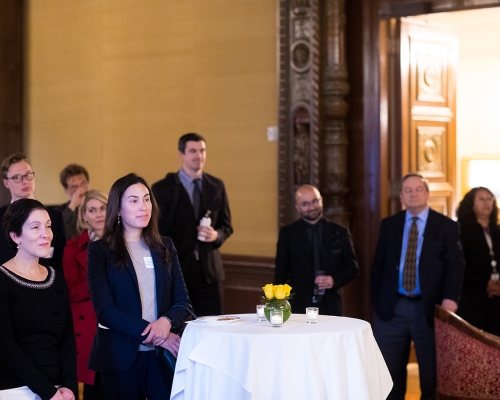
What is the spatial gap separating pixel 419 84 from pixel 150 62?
8.99ft

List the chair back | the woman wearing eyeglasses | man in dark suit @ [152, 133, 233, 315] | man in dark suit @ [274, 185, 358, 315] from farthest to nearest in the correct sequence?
man in dark suit @ [152, 133, 233, 315]
man in dark suit @ [274, 185, 358, 315]
the woman wearing eyeglasses
the chair back

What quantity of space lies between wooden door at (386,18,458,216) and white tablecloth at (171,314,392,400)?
11.1 ft

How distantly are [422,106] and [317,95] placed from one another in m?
1.02

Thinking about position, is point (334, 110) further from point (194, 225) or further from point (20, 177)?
point (20, 177)

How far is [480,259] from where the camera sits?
6.37m

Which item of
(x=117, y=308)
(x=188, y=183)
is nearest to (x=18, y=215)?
(x=117, y=308)

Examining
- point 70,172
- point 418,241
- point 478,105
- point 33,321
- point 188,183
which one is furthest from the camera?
point 478,105

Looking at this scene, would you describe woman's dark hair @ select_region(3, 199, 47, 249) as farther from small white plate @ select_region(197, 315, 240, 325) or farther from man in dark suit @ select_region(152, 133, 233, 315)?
man in dark suit @ select_region(152, 133, 233, 315)

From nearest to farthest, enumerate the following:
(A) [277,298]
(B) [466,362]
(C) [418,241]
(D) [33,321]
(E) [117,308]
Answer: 1. (D) [33,321]
2. (E) [117,308]
3. (A) [277,298]
4. (B) [466,362]
5. (C) [418,241]

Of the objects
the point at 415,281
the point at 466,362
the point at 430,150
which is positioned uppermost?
the point at 430,150

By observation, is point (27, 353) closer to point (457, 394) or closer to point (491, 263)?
point (457, 394)

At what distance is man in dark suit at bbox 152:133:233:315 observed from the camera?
5789mm

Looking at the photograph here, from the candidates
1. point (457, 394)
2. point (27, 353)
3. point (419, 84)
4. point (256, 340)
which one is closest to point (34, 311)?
point (27, 353)

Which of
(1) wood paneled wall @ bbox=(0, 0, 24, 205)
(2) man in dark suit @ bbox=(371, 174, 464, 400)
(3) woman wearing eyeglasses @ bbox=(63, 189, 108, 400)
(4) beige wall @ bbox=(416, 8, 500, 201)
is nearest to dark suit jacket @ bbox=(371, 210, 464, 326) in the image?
(2) man in dark suit @ bbox=(371, 174, 464, 400)
